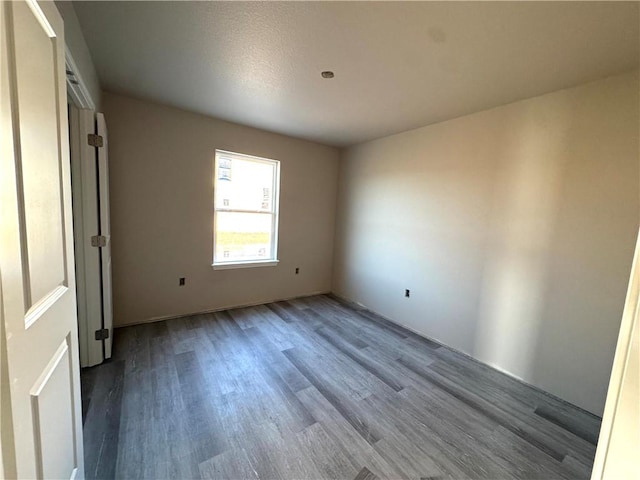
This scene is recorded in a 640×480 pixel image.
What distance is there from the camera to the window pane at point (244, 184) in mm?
3551

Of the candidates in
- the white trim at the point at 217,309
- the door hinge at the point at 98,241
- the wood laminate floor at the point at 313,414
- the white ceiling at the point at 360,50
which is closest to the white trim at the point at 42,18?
the white ceiling at the point at 360,50

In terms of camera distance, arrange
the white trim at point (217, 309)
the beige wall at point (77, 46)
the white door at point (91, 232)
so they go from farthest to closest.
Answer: the white trim at point (217, 309) < the white door at point (91, 232) < the beige wall at point (77, 46)

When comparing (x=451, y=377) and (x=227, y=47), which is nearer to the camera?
(x=227, y=47)

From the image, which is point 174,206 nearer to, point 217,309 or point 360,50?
point 217,309

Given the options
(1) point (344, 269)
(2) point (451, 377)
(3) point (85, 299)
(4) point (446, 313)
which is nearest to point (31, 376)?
(3) point (85, 299)

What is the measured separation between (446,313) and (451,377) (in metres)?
0.75

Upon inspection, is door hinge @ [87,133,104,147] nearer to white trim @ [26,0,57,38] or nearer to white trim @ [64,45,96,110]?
white trim @ [64,45,96,110]

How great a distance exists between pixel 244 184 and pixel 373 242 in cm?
204

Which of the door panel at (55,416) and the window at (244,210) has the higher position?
the window at (244,210)

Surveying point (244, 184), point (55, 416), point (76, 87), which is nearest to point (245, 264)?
point (244, 184)

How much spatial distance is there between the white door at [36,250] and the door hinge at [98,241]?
1296mm

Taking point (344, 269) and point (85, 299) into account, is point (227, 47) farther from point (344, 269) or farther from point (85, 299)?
point (344, 269)

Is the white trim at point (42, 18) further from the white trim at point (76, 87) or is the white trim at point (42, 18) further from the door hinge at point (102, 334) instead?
the door hinge at point (102, 334)

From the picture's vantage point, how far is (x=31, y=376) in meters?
0.76
